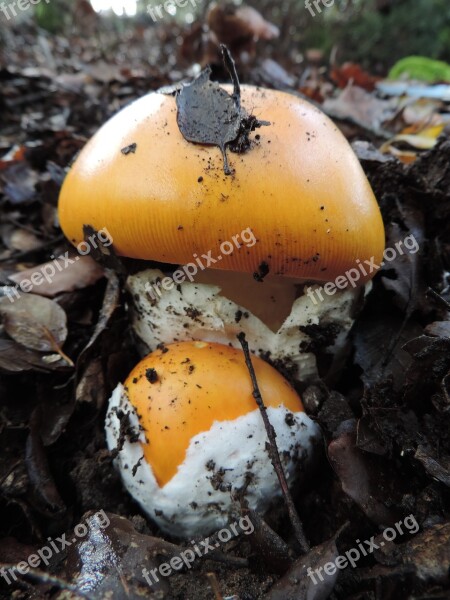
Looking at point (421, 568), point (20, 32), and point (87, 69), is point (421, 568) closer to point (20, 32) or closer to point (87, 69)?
point (87, 69)

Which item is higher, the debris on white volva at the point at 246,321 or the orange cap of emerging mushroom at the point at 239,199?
the orange cap of emerging mushroom at the point at 239,199

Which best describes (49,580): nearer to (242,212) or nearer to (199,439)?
(199,439)

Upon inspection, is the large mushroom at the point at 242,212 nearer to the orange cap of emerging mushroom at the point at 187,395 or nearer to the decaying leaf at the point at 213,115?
the decaying leaf at the point at 213,115

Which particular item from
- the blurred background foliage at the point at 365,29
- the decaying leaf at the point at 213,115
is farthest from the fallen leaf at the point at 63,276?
the blurred background foliage at the point at 365,29

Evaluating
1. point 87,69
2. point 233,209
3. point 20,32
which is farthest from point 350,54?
point 233,209

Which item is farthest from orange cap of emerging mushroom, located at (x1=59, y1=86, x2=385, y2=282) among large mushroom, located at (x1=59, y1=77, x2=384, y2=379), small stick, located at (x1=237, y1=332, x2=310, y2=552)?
small stick, located at (x1=237, y1=332, x2=310, y2=552)

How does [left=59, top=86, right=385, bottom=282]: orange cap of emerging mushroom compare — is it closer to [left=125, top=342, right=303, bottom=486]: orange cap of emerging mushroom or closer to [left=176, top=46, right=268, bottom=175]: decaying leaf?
[left=176, top=46, right=268, bottom=175]: decaying leaf

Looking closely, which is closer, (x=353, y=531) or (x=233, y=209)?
(x=233, y=209)
